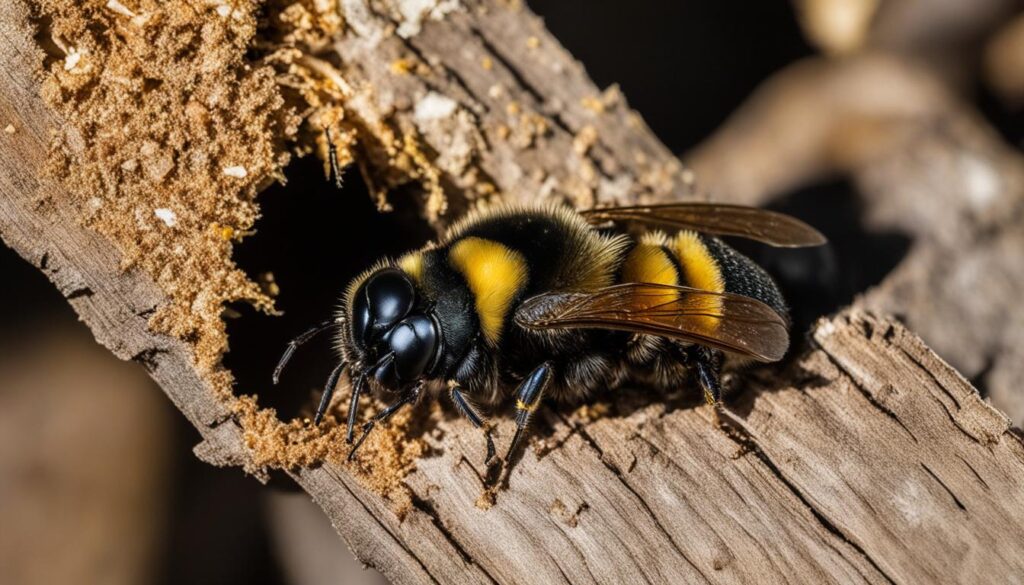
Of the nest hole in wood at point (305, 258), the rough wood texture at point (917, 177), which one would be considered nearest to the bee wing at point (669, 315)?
the nest hole in wood at point (305, 258)

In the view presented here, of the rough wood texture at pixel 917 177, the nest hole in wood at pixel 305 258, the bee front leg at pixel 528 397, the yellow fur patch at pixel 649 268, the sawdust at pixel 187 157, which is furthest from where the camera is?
the rough wood texture at pixel 917 177

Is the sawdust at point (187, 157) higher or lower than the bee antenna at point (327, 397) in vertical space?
higher

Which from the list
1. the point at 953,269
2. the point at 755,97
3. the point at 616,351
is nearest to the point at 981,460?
the point at 616,351

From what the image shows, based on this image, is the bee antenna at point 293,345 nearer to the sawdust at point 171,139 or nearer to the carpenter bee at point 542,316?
the carpenter bee at point 542,316

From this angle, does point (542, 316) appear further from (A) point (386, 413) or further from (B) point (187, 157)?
(B) point (187, 157)

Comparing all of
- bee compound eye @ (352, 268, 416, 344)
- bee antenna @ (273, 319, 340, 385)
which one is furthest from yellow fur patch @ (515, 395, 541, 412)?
bee antenna @ (273, 319, 340, 385)

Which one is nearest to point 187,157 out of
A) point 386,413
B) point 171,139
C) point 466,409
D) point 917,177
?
point 171,139
